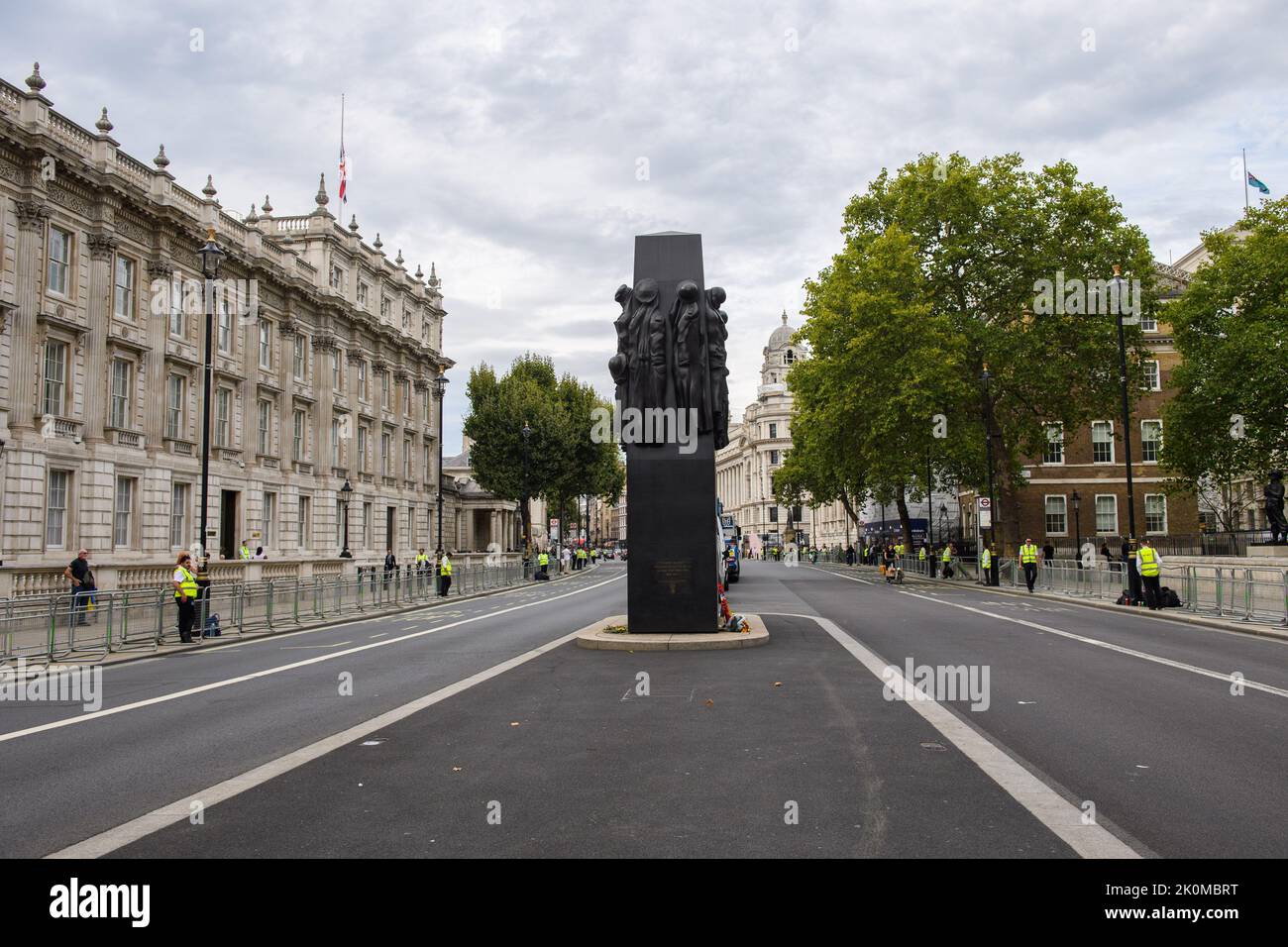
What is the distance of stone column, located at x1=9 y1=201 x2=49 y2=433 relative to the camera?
29797 mm

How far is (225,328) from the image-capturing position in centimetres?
4312

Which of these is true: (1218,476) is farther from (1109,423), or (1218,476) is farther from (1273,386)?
(1109,423)

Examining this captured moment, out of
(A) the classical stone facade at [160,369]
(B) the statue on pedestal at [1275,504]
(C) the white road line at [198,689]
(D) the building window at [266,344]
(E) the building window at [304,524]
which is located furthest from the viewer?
(E) the building window at [304,524]

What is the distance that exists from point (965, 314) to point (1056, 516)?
22662 millimetres

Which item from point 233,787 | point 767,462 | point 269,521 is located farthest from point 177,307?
point 767,462

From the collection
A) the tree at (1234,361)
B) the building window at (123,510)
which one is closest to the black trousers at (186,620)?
the building window at (123,510)

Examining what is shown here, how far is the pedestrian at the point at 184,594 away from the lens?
1897cm

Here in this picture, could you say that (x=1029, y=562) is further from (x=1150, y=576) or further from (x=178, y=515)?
(x=178, y=515)

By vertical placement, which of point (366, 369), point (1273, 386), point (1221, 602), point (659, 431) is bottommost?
point (1221, 602)

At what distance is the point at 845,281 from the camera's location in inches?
1748

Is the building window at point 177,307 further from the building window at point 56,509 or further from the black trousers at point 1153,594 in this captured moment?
the black trousers at point 1153,594

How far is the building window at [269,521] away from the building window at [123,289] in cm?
1245
